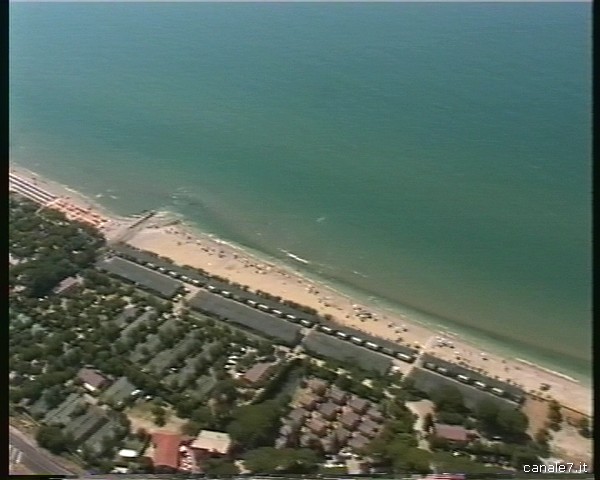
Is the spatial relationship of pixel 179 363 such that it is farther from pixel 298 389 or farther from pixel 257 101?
pixel 257 101

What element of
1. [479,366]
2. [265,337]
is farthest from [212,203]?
[479,366]

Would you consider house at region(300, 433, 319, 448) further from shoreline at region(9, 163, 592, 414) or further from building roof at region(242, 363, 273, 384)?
shoreline at region(9, 163, 592, 414)

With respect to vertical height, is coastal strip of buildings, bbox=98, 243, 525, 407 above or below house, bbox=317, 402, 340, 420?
above

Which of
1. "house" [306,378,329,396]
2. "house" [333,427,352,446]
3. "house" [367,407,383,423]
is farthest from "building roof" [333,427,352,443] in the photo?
"house" [306,378,329,396]

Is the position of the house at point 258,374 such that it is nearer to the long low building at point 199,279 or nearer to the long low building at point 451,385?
the long low building at point 199,279

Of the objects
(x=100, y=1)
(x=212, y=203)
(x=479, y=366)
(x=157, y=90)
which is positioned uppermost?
(x=100, y=1)
